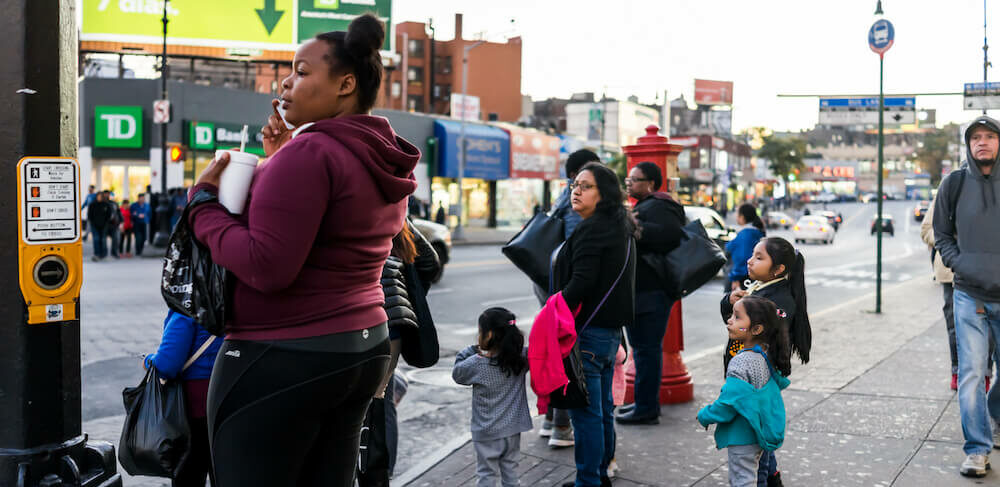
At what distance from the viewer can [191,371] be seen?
359 centimetres

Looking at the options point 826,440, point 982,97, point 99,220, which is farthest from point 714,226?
point 99,220

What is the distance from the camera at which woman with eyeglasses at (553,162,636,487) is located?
15.4 ft

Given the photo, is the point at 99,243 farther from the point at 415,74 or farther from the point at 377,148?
the point at 415,74

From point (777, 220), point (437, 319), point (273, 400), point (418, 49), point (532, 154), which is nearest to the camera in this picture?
point (273, 400)

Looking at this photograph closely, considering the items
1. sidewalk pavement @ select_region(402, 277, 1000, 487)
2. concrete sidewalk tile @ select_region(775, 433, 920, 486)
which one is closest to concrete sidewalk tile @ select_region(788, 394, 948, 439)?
sidewalk pavement @ select_region(402, 277, 1000, 487)

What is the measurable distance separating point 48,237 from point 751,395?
10.1 feet

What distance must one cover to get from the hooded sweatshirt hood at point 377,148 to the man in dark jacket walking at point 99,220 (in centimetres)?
1984

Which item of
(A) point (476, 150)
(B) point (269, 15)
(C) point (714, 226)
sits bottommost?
Result: (C) point (714, 226)

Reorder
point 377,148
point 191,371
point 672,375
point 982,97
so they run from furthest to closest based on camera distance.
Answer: point 982,97, point 672,375, point 191,371, point 377,148

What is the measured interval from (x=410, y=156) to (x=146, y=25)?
35.1m

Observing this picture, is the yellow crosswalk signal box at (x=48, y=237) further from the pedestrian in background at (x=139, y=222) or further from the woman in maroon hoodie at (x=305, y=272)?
the pedestrian in background at (x=139, y=222)

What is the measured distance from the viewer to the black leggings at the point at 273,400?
2.18m

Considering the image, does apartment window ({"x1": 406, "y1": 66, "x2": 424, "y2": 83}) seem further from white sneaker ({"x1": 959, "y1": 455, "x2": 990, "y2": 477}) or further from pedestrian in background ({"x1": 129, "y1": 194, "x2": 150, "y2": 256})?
white sneaker ({"x1": 959, "y1": 455, "x2": 990, "y2": 477})

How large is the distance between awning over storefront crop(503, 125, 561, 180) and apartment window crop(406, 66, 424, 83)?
26398 mm
